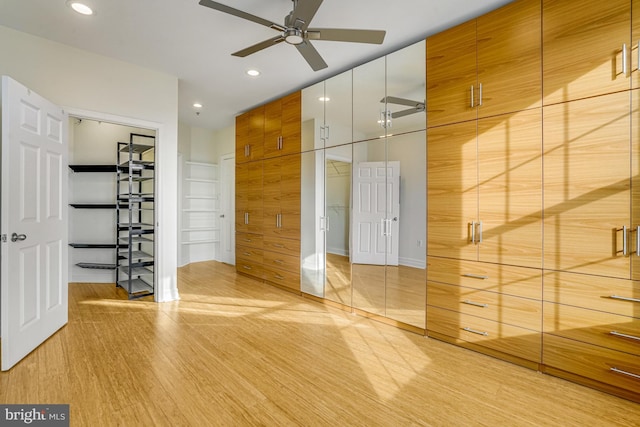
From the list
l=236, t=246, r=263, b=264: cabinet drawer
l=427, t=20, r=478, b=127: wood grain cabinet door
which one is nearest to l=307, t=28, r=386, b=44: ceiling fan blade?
l=427, t=20, r=478, b=127: wood grain cabinet door

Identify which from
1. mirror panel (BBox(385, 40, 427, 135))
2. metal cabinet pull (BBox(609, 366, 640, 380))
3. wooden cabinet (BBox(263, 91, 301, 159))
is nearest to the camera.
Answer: metal cabinet pull (BBox(609, 366, 640, 380))

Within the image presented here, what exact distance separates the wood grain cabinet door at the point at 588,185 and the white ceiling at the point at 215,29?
1160 millimetres

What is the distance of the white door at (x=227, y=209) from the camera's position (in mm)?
6484

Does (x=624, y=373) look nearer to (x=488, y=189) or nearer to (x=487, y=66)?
(x=488, y=189)

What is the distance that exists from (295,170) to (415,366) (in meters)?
2.83

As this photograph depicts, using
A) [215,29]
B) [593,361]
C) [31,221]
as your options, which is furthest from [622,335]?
[31,221]

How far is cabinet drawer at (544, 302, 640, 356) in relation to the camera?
1982 mm

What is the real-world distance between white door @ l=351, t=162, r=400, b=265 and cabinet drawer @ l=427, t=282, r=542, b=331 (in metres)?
0.53

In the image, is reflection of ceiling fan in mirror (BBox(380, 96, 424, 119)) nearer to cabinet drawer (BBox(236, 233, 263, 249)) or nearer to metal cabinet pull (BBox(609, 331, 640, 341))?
metal cabinet pull (BBox(609, 331, 640, 341))

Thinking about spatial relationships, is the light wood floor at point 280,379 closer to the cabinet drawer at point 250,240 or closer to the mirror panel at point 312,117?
the cabinet drawer at point 250,240

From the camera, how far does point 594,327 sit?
2.11 meters

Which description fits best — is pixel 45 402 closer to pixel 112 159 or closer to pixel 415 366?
pixel 415 366

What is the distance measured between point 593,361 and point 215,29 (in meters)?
3.97

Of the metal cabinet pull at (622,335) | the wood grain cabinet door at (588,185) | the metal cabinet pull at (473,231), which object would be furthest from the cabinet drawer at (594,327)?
the metal cabinet pull at (473,231)
